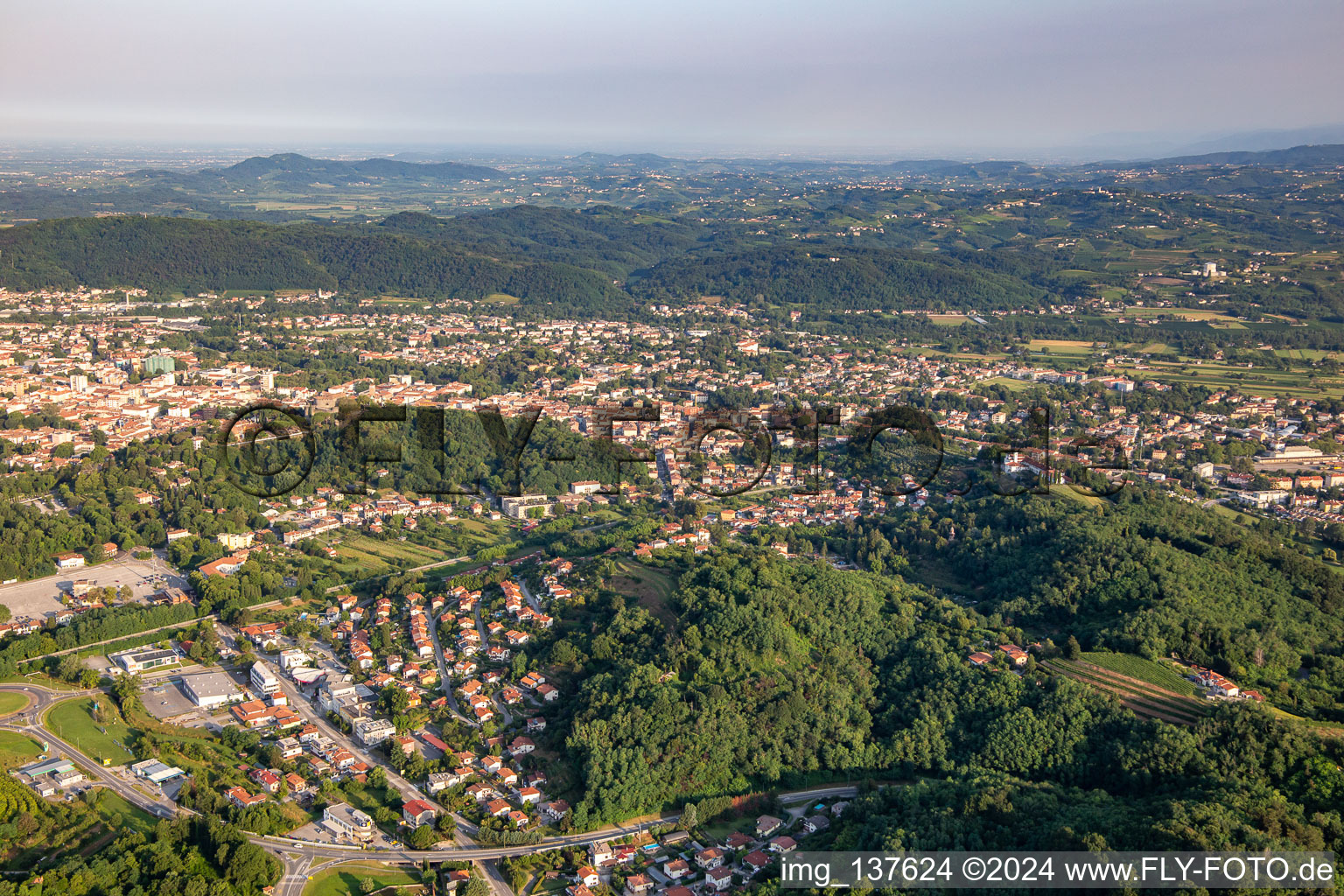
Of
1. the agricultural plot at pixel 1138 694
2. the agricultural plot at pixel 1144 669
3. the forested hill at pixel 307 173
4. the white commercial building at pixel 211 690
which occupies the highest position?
the forested hill at pixel 307 173

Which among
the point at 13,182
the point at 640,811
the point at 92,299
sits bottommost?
the point at 640,811

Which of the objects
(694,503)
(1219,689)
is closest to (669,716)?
(1219,689)

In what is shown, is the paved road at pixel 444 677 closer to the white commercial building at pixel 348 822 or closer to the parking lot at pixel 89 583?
the white commercial building at pixel 348 822

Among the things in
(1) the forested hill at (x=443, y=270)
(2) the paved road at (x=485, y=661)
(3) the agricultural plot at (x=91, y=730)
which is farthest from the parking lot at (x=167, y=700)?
(1) the forested hill at (x=443, y=270)

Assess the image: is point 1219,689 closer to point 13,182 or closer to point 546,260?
point 546,260

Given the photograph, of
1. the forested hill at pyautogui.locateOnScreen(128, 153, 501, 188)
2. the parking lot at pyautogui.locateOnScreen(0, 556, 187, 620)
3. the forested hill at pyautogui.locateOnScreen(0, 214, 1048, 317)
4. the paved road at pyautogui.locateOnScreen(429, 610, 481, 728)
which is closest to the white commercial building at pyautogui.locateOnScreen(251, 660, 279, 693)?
the paved road at pyautogui.locateOnScreen(429, 610, 481, 728)

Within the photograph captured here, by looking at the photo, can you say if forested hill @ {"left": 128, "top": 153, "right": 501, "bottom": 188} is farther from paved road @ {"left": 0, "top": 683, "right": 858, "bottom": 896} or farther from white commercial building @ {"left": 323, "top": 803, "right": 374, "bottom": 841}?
white commercial building @ {"left": 323, "top": 803, "right": 374, "bottom": 841}

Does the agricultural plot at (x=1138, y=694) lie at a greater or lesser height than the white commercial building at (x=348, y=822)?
greater
